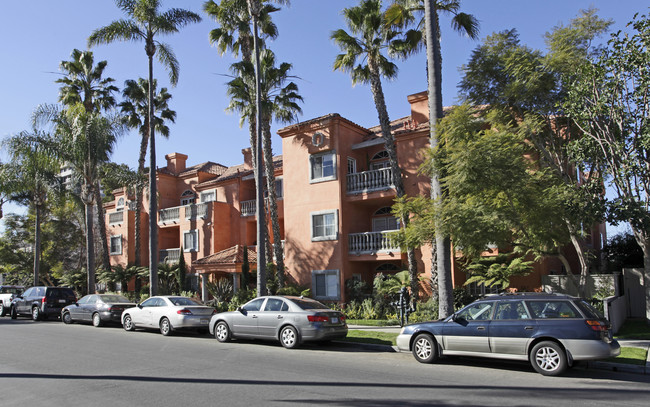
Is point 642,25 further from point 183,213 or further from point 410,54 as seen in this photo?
point 183,213

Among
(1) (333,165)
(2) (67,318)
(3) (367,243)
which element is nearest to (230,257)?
(1) (333,165)

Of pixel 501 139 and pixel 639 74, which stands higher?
pixel 639 74

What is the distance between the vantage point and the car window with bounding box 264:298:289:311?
1353 cm

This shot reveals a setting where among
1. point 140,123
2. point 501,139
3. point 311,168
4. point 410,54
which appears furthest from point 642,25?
point 140,123

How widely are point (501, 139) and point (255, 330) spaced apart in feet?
28.0

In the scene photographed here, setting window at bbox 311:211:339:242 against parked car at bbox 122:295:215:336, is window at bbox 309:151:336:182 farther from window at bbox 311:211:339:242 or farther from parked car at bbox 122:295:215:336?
parked car at bbox 122:295:215:336

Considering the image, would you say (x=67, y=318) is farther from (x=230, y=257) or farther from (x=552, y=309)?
(x=552, y=309)

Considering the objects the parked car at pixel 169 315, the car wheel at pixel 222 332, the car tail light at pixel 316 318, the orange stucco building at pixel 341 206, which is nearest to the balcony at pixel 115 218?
the orange stucco building at pixel 341 206

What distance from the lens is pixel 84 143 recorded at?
2705 centimetres

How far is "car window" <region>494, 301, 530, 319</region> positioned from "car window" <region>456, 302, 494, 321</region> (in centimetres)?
17

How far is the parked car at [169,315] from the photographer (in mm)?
16156

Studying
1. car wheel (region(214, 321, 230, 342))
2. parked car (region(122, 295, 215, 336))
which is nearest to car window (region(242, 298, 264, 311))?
car wheel (region(214, 321, 230, 342))

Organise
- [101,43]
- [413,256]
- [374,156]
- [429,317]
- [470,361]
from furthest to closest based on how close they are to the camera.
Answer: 1. [374,156]
2. [101,43]
3. [413,256]
4. [429,317]
5. [470,361]

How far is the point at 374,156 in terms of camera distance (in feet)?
82.9
